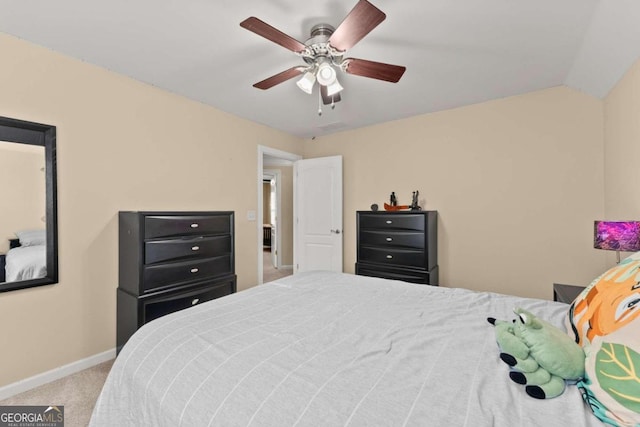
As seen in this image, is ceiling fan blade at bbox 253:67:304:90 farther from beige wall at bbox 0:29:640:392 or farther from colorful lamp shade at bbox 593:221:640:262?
colorful lamp shade at bbox 593:221:640:262

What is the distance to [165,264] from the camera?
7.67 feet

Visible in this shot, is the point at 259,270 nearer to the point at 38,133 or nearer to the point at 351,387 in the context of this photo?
the point at 38,133

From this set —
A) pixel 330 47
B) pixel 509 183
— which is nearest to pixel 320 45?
pixel 330 47

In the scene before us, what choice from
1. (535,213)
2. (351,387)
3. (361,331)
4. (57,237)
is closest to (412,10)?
(361,331)

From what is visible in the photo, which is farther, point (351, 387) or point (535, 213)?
point (535, 213)

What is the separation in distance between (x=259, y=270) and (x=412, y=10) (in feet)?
10.6

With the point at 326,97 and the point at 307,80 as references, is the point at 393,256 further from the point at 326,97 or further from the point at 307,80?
the point at 307,80

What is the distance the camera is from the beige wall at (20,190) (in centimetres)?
191

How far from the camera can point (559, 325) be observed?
122cm

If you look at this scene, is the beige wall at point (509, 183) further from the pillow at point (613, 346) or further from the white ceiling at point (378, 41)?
the pillow at point (613, 346)

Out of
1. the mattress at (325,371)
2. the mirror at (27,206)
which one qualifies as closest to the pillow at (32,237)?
the mirror at (27,206)

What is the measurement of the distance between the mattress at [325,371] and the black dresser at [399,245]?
4.97 ft

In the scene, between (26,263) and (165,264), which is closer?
(26,263)

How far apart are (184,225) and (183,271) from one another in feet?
1.31
